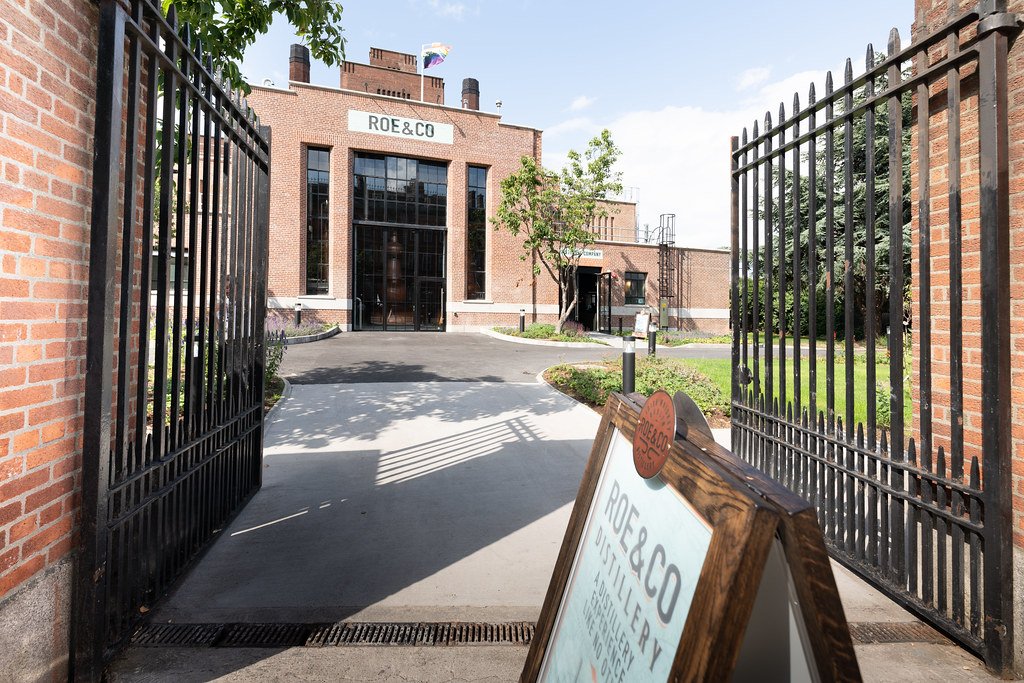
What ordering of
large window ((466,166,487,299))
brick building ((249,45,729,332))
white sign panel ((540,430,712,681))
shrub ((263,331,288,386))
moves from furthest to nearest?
large window ((466,166,487,299)), brick building ((249,45,729,332)), shrub ((263,331,288,386)), white sign panel ((540,430,712,681))

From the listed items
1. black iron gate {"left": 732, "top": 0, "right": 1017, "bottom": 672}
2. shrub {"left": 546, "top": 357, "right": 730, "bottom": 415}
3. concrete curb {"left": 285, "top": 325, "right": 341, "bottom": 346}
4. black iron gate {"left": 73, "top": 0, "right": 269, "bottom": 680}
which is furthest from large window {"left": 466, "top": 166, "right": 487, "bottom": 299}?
black iron gate {"left": 732, "top": 0, "right": 1017, "bottom": 672}

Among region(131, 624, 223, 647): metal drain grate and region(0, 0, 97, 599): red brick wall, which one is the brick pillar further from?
region(0, 0, 97, 599): red brick wall

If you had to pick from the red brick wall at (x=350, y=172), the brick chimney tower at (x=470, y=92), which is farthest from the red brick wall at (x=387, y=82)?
the red brick wall at (x=350, y=172)

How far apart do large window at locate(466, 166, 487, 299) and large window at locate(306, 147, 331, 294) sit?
22.9 ft

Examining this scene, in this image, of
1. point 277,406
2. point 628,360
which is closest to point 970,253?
point 628,360

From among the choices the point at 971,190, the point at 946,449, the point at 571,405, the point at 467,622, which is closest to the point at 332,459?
the point at 467,622

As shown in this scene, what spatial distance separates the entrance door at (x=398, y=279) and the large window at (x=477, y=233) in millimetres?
1502

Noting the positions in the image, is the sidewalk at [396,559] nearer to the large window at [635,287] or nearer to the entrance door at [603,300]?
the entrance door at [603,300]

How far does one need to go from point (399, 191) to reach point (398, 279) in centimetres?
441

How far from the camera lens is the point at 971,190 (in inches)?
108

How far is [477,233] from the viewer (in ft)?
92.9

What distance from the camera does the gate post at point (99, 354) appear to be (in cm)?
216

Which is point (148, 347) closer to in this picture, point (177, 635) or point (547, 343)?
point (177, 635)

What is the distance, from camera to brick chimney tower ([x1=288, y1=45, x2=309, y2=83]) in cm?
2842
